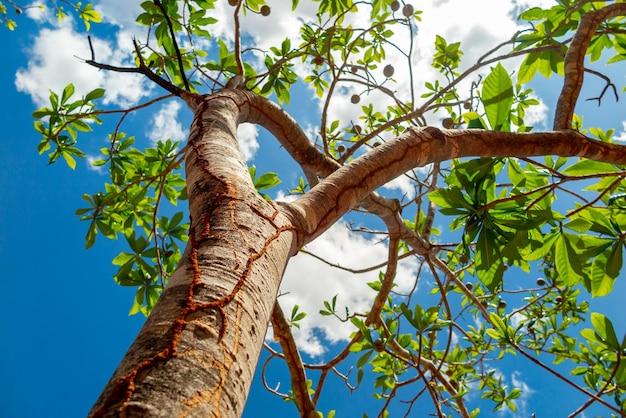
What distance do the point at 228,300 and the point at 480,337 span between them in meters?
3.23

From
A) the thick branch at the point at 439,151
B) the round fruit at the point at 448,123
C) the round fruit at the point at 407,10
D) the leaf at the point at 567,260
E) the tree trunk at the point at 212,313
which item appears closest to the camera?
the tree trunk at the point at 212,313

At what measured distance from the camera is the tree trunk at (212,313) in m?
0.46

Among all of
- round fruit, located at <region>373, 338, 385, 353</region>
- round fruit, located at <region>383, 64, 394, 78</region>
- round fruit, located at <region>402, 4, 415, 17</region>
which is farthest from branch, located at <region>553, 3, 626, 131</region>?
round fruit, located at <region>383, 64, 394, 78</region>

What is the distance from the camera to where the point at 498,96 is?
135cm

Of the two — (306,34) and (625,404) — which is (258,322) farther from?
(306,34)

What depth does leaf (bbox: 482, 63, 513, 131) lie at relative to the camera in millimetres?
1311

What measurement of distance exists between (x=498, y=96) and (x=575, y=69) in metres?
0.54

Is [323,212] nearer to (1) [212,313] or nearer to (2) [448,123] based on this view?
(1) [212,313]

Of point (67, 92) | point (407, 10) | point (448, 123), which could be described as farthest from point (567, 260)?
point (67, 92)

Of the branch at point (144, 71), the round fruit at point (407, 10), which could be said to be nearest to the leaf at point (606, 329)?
the branch at point (144, 71)

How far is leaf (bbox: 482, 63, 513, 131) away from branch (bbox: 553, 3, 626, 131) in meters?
0.28

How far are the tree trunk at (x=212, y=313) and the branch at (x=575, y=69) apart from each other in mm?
1284

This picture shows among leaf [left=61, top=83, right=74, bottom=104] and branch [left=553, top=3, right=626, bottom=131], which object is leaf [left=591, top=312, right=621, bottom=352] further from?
leaf [left=61, top=83, right=74, bottom=104]

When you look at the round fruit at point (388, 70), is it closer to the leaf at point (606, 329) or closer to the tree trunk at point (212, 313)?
the leaf at point (606, 329)
